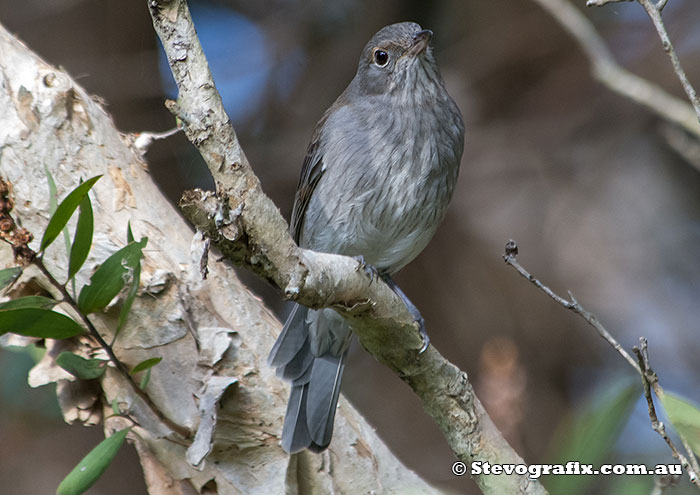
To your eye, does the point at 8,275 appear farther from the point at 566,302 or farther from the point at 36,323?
the point at 566,302

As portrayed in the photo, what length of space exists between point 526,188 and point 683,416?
13.0 feet

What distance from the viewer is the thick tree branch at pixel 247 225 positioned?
1.79m

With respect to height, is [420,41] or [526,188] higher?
[526,188]

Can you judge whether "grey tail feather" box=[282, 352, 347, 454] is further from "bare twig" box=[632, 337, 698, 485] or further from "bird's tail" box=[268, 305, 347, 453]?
"bare twig" box=[632, 337, 698, 485]

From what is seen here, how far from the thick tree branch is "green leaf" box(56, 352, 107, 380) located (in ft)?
2.28

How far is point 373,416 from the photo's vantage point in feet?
18.5

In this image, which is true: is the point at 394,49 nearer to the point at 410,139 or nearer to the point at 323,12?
the point at 410,139

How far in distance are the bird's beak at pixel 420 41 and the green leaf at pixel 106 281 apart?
1763 millimetres

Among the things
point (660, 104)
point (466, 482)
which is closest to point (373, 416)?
point (466, 482)

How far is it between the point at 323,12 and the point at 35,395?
3.42m

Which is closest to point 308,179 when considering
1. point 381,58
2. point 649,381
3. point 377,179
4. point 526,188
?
point 377,179

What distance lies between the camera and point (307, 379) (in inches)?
123

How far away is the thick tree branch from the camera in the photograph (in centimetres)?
179

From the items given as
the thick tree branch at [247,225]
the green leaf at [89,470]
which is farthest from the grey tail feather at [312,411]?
the green leaf at [89,470]
